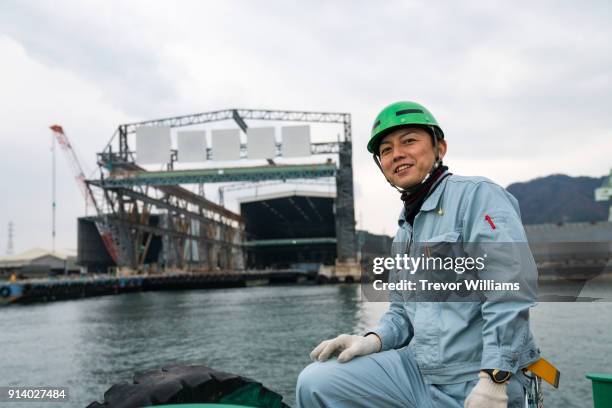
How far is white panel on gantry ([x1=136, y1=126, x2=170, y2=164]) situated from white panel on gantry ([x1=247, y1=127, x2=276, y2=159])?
827 centimetres

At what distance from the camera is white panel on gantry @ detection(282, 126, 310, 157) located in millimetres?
51284

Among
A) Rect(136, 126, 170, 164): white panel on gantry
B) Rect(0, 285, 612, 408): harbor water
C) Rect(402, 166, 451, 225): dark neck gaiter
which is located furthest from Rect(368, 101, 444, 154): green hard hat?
Rect(136, 126, 170, 164): white panel on gantry

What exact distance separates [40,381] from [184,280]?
45.3 metres

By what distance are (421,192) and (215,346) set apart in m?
11.3

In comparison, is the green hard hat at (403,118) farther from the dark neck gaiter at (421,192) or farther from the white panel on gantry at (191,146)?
the white panel on gantry at (191,146)

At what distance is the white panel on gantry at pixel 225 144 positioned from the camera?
49781mm

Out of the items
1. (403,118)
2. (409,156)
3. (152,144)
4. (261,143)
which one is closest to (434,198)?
(409,156)

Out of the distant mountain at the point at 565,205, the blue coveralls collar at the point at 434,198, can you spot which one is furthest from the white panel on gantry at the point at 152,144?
the distant mountain at the point at 565,205

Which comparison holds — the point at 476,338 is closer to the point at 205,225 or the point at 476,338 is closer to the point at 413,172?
the point at 413,172

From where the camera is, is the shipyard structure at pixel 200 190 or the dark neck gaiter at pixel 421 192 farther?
the shipyard structure at pixel 200 190

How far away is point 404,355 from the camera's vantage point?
2.32 m

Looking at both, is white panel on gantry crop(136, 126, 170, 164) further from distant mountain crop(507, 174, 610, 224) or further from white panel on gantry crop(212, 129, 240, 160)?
distant mountain crop(507, 174, 610, 224)

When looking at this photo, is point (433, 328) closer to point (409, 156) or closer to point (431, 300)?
point (431, 300)

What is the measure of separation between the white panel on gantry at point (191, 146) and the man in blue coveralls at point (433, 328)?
4933cm
